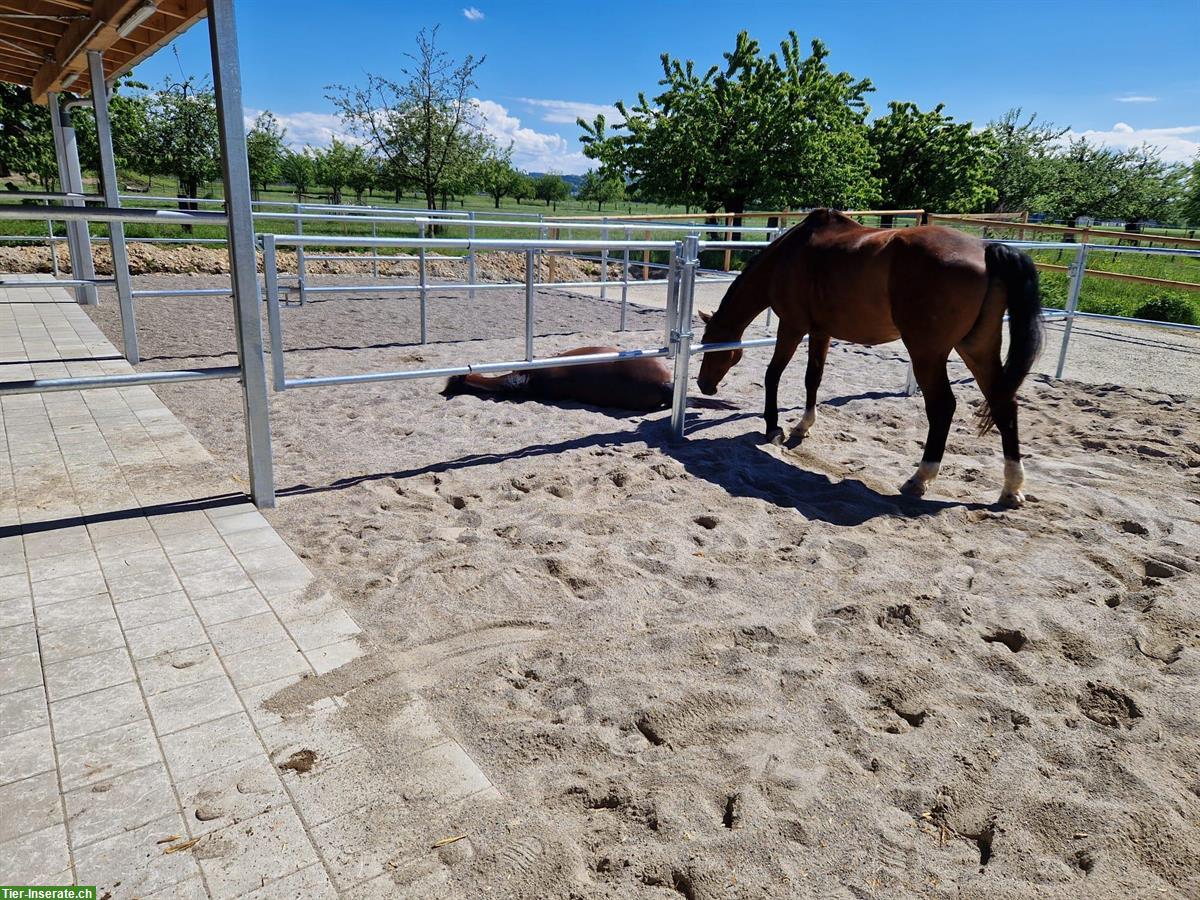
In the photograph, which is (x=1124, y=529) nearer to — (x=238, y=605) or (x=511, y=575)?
(x=511, y=575)

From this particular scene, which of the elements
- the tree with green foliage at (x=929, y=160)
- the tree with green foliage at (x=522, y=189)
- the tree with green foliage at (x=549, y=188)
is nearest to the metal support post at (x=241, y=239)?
the tree with green foliage at (x=929, y=160)

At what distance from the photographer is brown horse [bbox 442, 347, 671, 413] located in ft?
17.3

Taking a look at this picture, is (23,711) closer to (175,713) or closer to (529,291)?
(175,713)

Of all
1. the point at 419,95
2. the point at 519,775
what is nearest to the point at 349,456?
the point at 519,775

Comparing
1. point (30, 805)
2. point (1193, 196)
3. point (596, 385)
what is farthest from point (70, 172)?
point (1193, 196)

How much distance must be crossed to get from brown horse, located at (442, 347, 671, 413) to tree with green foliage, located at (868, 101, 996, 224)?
21.1 meters

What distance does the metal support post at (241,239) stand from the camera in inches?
116

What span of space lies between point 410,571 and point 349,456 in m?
1.52

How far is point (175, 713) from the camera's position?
6.39 feet

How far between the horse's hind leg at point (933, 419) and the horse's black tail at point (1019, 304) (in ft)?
0.95

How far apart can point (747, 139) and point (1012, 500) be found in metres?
18.2

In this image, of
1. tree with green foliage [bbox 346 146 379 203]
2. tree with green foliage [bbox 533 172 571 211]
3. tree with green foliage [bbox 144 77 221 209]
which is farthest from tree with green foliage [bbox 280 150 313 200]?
tree with green foliage [bbox 533 172 571 211]

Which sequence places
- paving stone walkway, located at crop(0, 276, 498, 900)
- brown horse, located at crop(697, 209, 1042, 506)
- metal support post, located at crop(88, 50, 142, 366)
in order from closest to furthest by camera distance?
1. paving stone walkway, located at crop(0, 276, 498, 900)
2. brown horse, located at crop(697, 209, 1042, 506)
3. metal support post, located at crop(88, 50, 142, 366)

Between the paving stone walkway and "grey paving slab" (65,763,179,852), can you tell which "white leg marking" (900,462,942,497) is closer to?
the paving stone walkway
